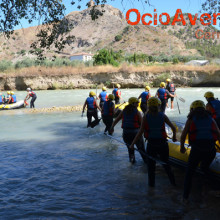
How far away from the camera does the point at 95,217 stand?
4930 millimetres

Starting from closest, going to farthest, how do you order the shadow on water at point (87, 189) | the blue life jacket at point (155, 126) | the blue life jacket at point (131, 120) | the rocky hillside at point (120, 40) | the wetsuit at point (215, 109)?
the shadow on water at point (87, 189) → the blue life jacket at point (155, 126) → the blue life jacket at point (131, 120) → the wetsuit at point (215, 109) → the rocky hillside at point (120, 40)

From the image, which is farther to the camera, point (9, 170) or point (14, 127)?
point (14, 127)

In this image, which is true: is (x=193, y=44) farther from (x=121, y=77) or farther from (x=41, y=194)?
(x=41, y=194)

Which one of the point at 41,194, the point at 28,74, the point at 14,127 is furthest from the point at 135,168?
the point at 28,74

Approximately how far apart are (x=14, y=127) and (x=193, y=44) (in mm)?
117835

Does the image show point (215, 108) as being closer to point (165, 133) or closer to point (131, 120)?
point (131, 120)

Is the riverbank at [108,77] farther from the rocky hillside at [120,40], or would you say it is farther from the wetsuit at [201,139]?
the rocky hillside at [120,40]

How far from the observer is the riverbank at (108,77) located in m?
38.2

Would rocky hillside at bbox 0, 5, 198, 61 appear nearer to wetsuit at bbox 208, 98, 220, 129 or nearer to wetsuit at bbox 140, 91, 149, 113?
wetsuit at bbox 140, 91, 149, 113

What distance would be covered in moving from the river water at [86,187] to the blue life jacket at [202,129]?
116cm

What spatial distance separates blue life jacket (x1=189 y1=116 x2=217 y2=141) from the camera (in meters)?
4.81

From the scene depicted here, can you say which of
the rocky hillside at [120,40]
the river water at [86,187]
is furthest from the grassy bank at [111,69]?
the rocky hillside at [120,40]

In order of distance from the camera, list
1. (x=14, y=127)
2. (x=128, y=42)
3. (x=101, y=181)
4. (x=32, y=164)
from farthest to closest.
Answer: (x=128, y=42), (x=14, y=127), (x=32, y=164), (x=101, y=181)

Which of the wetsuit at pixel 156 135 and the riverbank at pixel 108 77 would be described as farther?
the riverbank at pixel 108 77
